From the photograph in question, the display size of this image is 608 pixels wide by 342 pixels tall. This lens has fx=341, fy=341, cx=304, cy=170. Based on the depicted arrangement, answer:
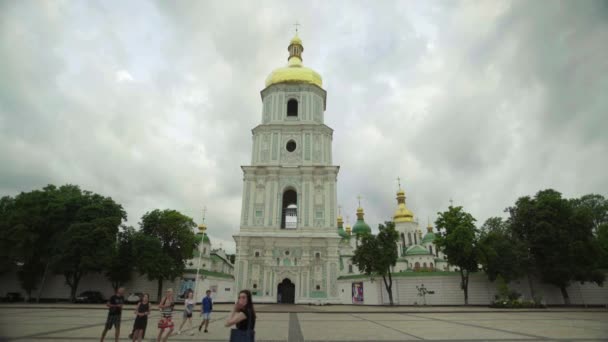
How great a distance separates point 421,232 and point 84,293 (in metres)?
55.4

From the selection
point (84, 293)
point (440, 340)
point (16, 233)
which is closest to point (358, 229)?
point (84, 293)

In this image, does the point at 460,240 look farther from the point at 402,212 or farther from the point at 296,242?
the point at 402,212

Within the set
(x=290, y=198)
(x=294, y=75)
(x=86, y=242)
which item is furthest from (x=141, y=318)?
(x=294, y=75)

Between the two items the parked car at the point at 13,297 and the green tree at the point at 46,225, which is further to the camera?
the parked car at the point at 13,297

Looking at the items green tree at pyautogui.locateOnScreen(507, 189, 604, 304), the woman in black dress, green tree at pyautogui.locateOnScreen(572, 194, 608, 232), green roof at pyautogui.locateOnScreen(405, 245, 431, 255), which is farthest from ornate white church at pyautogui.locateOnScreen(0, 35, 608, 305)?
the woman in black dress

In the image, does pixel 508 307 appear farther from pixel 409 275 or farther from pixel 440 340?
pixel 440 340

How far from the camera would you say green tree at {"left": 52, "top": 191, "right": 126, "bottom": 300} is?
28.3m

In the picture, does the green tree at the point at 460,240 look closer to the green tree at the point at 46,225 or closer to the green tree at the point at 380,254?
the green tree at the point at 380,254

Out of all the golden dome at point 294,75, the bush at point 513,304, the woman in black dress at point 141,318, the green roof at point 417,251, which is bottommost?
the bush at point 513,304

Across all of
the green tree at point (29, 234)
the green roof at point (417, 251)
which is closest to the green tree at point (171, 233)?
the green tree at point (29, 234)

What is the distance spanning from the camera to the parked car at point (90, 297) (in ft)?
103

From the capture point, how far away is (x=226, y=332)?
12.5m

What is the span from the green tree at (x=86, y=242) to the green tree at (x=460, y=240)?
29.8 meters

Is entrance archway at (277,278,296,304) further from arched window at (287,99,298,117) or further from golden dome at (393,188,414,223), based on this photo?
golden dome at (393,188,414,223)
